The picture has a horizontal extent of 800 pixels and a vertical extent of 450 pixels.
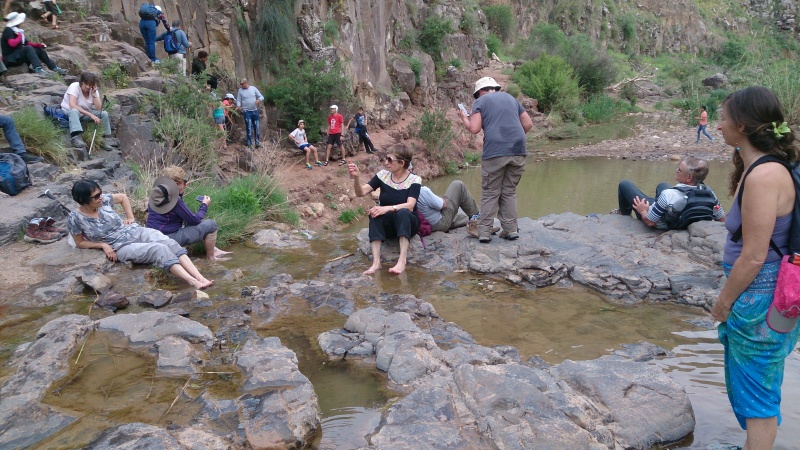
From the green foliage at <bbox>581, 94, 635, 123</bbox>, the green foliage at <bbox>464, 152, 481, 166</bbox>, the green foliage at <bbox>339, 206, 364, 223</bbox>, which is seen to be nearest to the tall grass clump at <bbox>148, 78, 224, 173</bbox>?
the green foliage at <bbox>339, 206, 364, 223</bbox>

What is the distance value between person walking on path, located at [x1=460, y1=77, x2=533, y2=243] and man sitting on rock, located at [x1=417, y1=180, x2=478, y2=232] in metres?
0.59

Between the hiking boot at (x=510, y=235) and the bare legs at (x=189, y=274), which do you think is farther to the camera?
the hiking boot at (x=510, y=235)

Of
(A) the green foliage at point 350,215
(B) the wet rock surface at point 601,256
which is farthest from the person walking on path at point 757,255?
(A) the green foliage at point 350,215

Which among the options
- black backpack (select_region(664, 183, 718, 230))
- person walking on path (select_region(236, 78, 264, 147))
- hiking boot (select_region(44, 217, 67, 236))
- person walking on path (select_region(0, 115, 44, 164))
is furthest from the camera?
person walking on path (select_region(236, 78, 264, 147))

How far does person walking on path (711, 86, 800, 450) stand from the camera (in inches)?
87.1

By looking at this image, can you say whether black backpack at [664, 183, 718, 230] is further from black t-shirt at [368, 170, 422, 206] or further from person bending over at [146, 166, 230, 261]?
person bending over at [146, 166, 230, 261]

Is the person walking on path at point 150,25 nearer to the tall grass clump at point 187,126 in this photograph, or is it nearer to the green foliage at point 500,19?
the tall grass clump at point 187,126

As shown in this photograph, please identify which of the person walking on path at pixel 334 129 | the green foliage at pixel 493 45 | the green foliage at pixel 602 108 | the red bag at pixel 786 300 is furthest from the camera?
the green foliage at pixel 493 45

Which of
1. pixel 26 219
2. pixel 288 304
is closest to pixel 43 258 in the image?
pixel 26 219

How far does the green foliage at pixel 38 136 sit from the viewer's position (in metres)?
7.28

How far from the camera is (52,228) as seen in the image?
600 centimetres

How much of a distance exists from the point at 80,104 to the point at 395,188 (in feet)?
17.4

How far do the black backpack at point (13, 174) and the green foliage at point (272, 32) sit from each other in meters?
8.83

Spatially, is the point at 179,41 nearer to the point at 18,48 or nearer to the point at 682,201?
the point at 18,48
